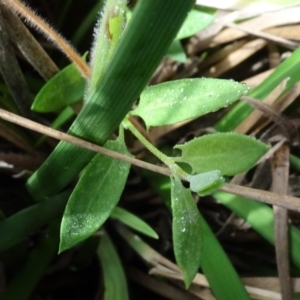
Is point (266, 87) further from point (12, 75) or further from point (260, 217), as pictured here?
point (12, 75)

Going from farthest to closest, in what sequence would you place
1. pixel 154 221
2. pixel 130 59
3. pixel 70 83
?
pixel 154 221, pixel 70 83, pixel 130 59

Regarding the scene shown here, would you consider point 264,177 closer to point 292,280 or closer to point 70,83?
point 292,280

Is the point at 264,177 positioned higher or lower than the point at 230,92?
lower

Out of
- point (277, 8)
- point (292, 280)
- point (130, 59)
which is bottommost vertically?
point (292, 280)

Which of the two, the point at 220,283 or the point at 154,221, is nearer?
the point at 220,283

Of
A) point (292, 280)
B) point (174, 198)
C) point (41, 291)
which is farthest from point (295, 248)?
point (41, 291)

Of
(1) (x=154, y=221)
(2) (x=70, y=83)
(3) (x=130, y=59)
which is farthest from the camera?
(1) (x=154, y=221)

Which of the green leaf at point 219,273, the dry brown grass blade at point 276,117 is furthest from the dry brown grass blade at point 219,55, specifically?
the green leaf at point 219,273
